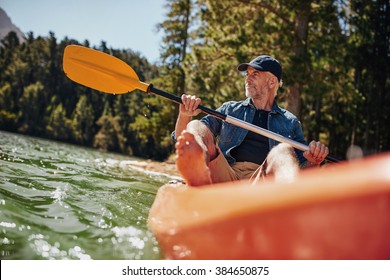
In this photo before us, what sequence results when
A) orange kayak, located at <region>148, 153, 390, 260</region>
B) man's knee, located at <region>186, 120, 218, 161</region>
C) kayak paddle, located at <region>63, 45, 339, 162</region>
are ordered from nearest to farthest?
orange kayak, located at <region>148, 153, 390, 260</region> < man's knee, located at <region>186, 120, 218, 161</region> < kayak paddle, located at <region>63, 45, 339, 162</region>

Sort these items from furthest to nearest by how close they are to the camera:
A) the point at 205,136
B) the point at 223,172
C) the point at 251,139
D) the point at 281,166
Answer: the point at 251,139 < the point at 223,172 < the point at 205,136 < the point at 281,166

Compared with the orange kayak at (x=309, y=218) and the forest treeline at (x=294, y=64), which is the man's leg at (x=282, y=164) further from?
the forest treeline at (x=294, y=64)

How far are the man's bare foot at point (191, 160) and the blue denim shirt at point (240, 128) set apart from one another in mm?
1039

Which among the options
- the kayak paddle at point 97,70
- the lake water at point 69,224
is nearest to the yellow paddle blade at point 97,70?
the kayak paddle at point 97,70

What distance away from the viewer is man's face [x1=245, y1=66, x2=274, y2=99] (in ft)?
9.23

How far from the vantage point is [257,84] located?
2828 millimetres

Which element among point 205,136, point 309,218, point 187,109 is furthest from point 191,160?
point 187,109

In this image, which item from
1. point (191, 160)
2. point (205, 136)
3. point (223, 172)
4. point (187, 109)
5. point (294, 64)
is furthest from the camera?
point (294, 64)

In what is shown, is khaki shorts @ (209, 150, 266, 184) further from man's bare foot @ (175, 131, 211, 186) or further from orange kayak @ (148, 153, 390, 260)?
orange kayak @ (148, 153, 390, 260)

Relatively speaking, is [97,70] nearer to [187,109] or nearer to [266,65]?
[187,109]

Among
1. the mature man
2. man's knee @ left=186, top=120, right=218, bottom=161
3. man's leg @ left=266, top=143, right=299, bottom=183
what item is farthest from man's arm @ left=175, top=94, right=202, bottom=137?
man's leg @ left=266, top=143, right=299, bottom=183

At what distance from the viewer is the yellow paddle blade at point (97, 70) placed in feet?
10.4

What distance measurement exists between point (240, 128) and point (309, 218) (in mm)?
1783

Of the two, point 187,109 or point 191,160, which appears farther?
point 187,109
